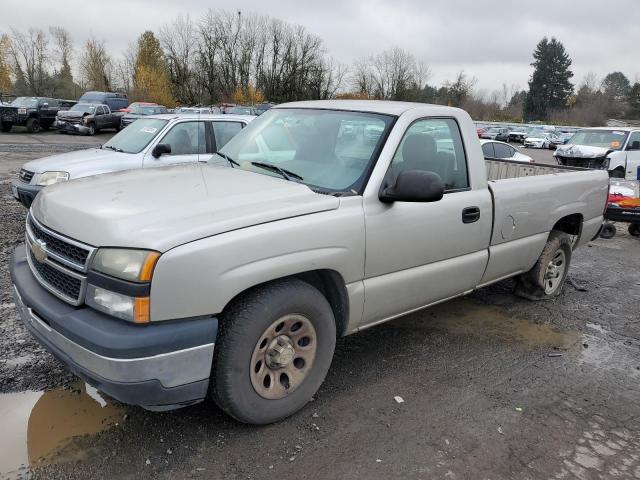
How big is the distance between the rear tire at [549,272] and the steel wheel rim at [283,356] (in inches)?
118

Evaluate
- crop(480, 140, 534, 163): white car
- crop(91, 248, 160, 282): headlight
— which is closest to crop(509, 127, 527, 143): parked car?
crop(480, 140, 534, 163): white car

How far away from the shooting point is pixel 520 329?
15.4 feet

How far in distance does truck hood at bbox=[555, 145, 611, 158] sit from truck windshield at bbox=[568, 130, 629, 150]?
0.94ft

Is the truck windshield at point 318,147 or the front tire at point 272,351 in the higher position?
the truck windshield at point 318,147

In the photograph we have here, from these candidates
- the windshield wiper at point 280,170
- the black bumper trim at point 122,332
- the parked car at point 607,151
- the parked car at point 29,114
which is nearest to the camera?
the black bumper trim at point 122,332

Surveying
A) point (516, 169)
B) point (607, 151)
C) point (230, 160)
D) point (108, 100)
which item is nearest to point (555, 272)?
point (516, 169)

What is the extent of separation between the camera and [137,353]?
2369mm

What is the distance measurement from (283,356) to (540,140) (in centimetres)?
4168

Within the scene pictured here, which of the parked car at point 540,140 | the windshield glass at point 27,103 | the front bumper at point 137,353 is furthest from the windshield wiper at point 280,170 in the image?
the parked car at point 540,140

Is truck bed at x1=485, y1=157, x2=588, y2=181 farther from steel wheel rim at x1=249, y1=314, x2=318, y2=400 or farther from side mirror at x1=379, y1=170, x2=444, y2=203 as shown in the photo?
steel wheel rim at x1=249, y1=314, x2=318, y2=400

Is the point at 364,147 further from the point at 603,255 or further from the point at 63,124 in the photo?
the point at 63,124

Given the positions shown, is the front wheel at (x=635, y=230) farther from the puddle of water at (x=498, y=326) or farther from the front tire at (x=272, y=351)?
the front tire at (x=272, y=351)

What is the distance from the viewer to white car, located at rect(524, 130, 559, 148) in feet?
130

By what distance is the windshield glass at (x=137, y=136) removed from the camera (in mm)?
7836
